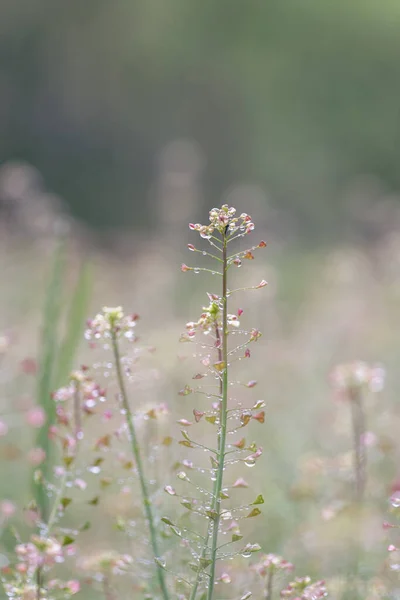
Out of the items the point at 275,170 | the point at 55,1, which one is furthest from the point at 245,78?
the point at 55,1

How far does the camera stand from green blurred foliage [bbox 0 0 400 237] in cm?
873

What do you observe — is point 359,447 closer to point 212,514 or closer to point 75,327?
point 212,514

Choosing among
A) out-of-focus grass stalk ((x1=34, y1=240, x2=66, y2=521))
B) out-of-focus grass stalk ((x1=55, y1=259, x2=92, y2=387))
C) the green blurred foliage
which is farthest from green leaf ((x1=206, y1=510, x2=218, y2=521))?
the green blurred foliage

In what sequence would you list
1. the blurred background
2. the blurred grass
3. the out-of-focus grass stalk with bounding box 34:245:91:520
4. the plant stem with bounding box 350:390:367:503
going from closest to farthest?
1. the plant stem with bounding box 350:390:367:503
2. the out-of-focus grass stalk with bounding box 34:245:91:520
3. the blurred grass
4. the blurred background

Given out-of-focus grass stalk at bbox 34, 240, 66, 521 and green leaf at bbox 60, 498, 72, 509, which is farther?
out-of-focus grass stalk at bbox 34, 240, 66, 521

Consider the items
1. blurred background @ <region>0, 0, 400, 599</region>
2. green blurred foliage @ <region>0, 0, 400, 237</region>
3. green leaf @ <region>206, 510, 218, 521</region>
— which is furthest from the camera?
green blurred foliage @ <region>0, 0, 400, 237</region>

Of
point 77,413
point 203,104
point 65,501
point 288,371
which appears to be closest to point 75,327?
point 77,413

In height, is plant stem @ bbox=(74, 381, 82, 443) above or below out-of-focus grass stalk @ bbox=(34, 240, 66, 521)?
below

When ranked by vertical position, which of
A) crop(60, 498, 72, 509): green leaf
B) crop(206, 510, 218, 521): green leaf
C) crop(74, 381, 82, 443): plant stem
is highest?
crop(74, 381, 82, 443): plant stem

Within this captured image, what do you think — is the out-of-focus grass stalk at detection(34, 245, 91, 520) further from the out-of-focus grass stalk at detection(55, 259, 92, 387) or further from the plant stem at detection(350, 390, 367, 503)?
the plant stem at detection(350, 390, 367, 503)

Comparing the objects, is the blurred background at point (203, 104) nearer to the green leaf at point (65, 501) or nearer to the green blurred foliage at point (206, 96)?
the green blurred foliage at point (206, 96)

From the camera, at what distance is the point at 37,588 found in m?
0.85

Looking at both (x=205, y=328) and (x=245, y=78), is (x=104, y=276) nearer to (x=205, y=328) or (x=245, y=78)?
(x=205, y=328)

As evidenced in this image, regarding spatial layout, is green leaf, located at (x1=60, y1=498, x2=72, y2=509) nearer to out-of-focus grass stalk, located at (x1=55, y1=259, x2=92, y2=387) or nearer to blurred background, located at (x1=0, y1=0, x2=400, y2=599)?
out-of-focus grass stalk, located at (x1=55, y1=259, x2=92, y2=387)
